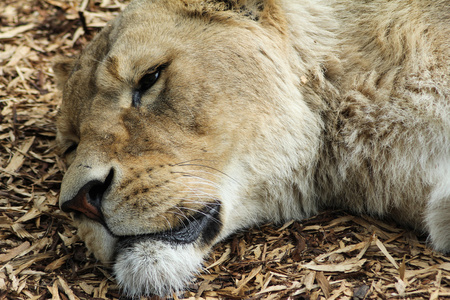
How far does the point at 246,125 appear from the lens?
284cm

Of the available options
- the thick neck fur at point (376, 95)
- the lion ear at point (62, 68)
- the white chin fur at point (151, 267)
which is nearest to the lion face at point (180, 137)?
the white chin fur at point (151, 267)

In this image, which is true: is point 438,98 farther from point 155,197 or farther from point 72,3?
point 72,3

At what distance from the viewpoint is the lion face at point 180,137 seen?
2.56 meters

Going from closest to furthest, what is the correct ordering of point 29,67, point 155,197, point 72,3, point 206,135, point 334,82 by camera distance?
point 155,197
point 206,135
point 334,82
point 29,67
point 72,3

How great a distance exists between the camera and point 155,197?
256cm

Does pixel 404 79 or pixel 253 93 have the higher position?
pixel 404 79

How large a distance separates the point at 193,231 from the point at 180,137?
488 millimetres

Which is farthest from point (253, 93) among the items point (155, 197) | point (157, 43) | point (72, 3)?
point (72, 3)

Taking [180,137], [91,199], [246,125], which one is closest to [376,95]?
[246,125]

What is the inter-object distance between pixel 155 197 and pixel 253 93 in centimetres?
81

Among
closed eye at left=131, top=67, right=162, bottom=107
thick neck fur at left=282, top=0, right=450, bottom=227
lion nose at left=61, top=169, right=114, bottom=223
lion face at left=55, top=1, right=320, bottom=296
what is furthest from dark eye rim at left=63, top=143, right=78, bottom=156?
thick neck fur at left=282, top=0, right=450, bottom=227

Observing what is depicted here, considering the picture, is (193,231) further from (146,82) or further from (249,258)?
(146,82)

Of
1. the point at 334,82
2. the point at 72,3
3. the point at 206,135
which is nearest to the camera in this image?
the point at 206,135

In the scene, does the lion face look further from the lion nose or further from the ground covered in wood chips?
the ground covered in wood chips
